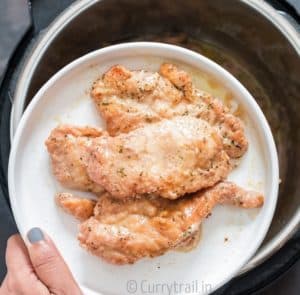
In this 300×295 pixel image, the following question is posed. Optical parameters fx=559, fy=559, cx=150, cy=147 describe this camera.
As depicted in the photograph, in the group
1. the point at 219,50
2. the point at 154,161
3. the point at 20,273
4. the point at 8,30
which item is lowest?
the point at 20,273

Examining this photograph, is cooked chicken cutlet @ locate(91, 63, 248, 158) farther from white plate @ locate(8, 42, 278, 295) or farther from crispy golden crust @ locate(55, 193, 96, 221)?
crispy golden crust @ locate(55, 193, 96, 221)

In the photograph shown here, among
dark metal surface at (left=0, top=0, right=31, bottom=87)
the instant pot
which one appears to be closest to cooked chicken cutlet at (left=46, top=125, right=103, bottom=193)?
the instant pot

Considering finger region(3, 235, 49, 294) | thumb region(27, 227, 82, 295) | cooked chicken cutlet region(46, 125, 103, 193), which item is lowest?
finger region(3, 235, 49, 294)

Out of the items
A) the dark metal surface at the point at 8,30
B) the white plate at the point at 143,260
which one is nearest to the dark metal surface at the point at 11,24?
the dark metal surface at the point at 8,30

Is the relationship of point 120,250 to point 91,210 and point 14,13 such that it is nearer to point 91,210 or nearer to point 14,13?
point 91,210

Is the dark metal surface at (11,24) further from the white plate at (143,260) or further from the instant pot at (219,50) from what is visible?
the white plate at (143,260)

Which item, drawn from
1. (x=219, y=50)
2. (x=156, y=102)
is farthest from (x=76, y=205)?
(x=219, y=50)

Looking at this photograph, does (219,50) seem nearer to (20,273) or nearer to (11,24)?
(11,24)
